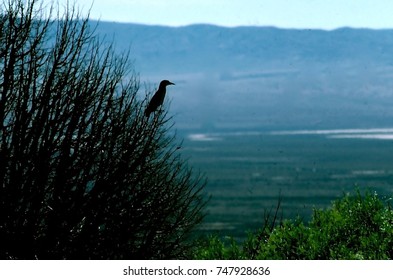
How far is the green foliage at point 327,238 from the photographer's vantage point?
89.3 feet

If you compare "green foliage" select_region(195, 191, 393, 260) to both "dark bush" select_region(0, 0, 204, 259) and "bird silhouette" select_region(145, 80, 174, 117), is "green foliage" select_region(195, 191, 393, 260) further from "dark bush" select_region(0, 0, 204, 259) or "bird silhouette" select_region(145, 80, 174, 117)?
"bird silhouette" select_region(145, 80, 174, 117)

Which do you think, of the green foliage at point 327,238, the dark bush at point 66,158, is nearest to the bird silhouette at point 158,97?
the dark bush at point 66,158

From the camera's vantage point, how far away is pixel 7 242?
19234mm

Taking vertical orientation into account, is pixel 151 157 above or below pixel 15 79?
below

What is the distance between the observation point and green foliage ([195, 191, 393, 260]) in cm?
2722

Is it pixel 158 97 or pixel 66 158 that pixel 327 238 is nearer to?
pixel 158 97

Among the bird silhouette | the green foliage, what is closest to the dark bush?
the bird silhouette

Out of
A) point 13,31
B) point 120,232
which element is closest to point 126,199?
point 120,232

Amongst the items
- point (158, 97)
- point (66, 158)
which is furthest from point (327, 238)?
point (66, 158)

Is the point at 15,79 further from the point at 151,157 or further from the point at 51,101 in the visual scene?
the point at 151,157

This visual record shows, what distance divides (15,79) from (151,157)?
605 centimetres

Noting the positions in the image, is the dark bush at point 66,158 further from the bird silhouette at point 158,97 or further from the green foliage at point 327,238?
the green foliage at point 327,238
